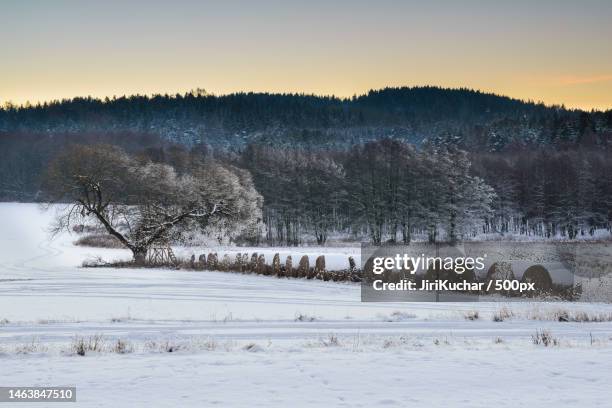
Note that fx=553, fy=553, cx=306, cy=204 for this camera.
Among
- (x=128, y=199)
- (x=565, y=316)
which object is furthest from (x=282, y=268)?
(x=565, y=316)

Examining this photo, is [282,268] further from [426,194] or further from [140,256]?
[426,194]

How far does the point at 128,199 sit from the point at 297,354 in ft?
95.2

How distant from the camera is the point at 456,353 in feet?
30.9

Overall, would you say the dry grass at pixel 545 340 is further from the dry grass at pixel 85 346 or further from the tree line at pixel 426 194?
the tree line at pixel 426 194

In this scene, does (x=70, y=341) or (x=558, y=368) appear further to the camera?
(x=70, y=341)

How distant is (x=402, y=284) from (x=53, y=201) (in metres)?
22.7

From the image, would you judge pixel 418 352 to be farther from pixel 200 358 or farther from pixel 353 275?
pixel 353 275

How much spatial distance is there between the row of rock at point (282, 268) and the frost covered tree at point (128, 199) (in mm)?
5020

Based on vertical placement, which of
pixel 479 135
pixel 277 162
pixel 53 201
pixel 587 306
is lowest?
pixel 587 306

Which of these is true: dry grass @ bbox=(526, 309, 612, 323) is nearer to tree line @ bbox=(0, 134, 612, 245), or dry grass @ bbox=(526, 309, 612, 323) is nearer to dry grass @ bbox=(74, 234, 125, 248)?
dry grass @ bbox=(74, 234, 125, 248)

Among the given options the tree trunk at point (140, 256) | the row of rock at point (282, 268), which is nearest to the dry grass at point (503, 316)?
the row of rock at point (282, 268)

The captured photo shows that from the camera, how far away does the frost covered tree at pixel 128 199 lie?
111 ft

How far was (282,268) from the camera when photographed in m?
27.0

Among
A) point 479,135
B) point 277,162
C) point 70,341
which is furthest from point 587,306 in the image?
point 479,135
